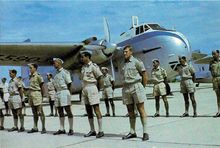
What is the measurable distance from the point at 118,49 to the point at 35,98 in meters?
12.1

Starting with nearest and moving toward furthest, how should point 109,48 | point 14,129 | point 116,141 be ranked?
point 116,141 → point 14,129 → point 109,48

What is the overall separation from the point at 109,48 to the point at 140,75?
11.6 metres

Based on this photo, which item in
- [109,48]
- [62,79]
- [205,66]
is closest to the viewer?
[62,79]

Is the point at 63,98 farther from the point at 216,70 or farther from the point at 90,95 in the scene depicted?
the point at 216,70

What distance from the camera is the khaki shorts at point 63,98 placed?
7.39 meters

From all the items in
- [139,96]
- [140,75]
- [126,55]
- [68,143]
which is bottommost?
[68,143]

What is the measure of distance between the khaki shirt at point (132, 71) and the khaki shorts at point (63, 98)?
1620 mm

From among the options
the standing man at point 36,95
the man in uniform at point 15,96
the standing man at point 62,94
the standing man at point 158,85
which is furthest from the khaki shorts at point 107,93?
the standing man at point 62,94

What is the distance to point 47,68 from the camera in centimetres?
2427

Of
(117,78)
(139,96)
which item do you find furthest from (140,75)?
(117,78)

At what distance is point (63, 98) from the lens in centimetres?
741

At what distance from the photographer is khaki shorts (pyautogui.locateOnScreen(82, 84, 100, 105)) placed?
6.78 meters

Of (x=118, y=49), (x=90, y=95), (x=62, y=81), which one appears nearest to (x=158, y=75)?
(x=62, y=81)

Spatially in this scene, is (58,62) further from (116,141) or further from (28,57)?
(28,57)
